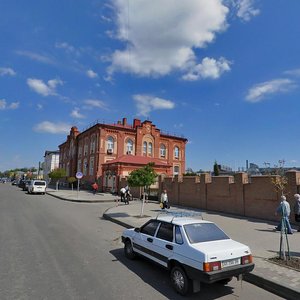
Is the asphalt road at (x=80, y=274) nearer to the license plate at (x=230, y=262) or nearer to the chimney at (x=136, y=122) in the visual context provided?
the license plate at (x=230, y=262)

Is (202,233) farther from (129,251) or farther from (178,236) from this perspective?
(129,251)

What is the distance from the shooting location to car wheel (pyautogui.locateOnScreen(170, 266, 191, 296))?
554 cm

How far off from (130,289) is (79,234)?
609cm

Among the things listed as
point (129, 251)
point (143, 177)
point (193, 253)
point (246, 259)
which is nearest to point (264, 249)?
point (246, 259)

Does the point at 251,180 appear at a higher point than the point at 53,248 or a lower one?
higher

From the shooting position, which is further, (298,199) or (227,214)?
(227,214)

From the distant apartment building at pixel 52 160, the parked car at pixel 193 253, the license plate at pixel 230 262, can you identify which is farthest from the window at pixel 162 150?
the distant apartment building at pixel 52 160

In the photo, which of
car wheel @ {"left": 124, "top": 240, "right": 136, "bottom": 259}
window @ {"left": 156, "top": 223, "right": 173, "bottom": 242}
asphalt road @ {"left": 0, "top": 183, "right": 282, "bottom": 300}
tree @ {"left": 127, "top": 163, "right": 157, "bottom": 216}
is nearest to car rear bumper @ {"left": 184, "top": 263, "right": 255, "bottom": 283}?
asphalt road @ {"left": 0, "top": 183, "right": 282, "bottom": 300}

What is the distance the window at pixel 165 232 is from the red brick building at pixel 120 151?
30358 millimetres

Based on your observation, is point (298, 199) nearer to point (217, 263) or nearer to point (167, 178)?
point (217, 263)

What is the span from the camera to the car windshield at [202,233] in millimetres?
6141

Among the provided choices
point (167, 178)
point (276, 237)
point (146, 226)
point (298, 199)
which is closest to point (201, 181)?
point (167, 178)

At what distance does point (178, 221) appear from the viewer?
6824 mm

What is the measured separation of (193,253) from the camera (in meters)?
5.62
